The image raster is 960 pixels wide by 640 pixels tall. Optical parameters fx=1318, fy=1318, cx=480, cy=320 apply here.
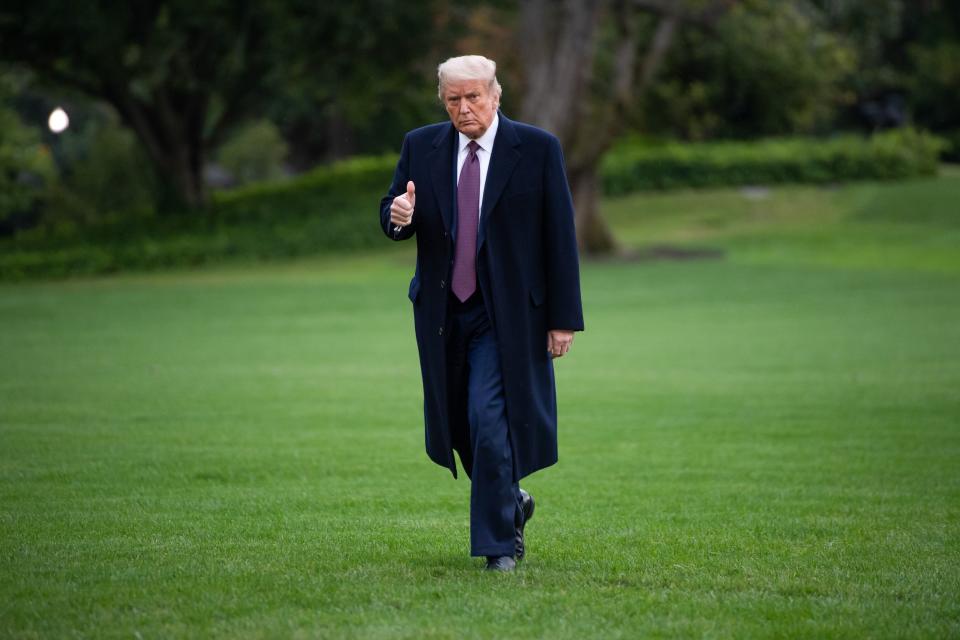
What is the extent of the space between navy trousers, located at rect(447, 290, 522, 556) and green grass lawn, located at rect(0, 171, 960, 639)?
238mm

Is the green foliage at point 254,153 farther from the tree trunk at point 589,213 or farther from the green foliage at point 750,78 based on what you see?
the tree trunk at point 589,213

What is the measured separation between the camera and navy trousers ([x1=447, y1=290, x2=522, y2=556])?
5.88 m

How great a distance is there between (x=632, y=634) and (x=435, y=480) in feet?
12.9

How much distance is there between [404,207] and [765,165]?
3983 centimetres

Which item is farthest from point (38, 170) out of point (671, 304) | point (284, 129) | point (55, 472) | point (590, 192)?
point (55, 472)

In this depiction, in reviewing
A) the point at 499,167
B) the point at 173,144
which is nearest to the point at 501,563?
the point at 499,167

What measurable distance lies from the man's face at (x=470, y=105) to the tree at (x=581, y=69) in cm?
2602

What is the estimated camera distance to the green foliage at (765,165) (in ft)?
145

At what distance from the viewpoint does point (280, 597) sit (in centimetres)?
534

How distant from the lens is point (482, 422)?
5.92 meters

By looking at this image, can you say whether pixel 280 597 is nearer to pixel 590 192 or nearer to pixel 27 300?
pixel 27 300

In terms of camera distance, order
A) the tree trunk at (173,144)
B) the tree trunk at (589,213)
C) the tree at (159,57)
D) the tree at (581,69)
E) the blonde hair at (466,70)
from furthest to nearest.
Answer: the tree trunk at (173,144) < the tree trunk at (589,213) < the tree at (159,57) < the tree at (581,69) < the blonde hair at (466,70)

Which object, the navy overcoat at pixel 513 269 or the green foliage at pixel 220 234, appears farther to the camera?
the green foliage at pixel 220 234

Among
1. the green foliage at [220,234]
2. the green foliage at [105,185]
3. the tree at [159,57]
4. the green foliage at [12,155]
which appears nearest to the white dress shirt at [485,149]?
the green foliage at [12,155]
